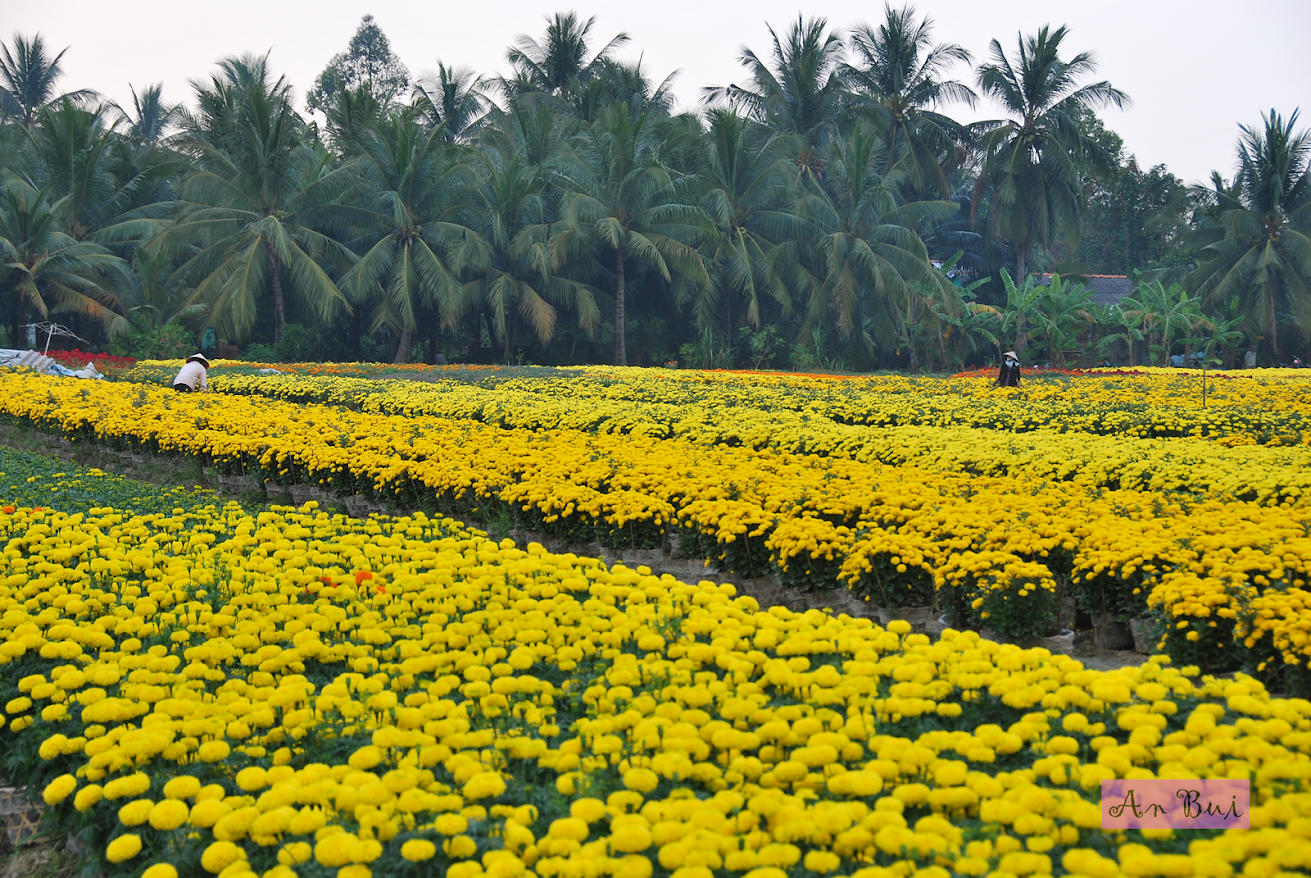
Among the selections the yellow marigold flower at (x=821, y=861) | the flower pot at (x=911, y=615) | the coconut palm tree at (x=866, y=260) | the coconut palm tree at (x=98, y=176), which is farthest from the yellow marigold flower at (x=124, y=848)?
the coconut palm tree at (x=98, y=176)

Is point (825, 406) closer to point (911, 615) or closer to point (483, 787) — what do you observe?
point (911, 615)

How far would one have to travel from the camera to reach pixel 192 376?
569 inches

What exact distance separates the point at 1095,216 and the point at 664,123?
85.0 ft

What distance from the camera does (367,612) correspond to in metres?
4.30

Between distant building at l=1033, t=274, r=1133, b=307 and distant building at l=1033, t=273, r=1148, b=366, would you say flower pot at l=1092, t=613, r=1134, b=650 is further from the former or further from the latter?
distant building at l=1033, t=274, r=1133, b=307

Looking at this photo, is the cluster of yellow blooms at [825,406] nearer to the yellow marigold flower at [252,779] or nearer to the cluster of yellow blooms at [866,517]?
the cluster of yellow blooms at [866,517]

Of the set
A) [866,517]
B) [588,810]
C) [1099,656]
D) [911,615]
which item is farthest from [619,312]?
[588,810]

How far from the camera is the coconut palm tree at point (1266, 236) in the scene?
94.1 feet

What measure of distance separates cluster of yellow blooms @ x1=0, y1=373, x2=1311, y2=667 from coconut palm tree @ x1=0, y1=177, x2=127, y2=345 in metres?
17.8

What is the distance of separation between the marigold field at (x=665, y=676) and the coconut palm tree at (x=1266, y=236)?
2517cm

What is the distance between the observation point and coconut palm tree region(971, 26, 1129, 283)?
31359mm

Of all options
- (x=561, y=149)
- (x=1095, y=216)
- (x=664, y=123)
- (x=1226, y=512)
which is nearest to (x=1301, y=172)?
A: (x=1095, y=216)

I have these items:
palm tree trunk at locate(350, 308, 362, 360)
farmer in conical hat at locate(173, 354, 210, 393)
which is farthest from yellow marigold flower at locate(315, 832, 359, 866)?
palm tree trunk at locate(350, 308, 362, 360)

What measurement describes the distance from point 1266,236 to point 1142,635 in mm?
30189
